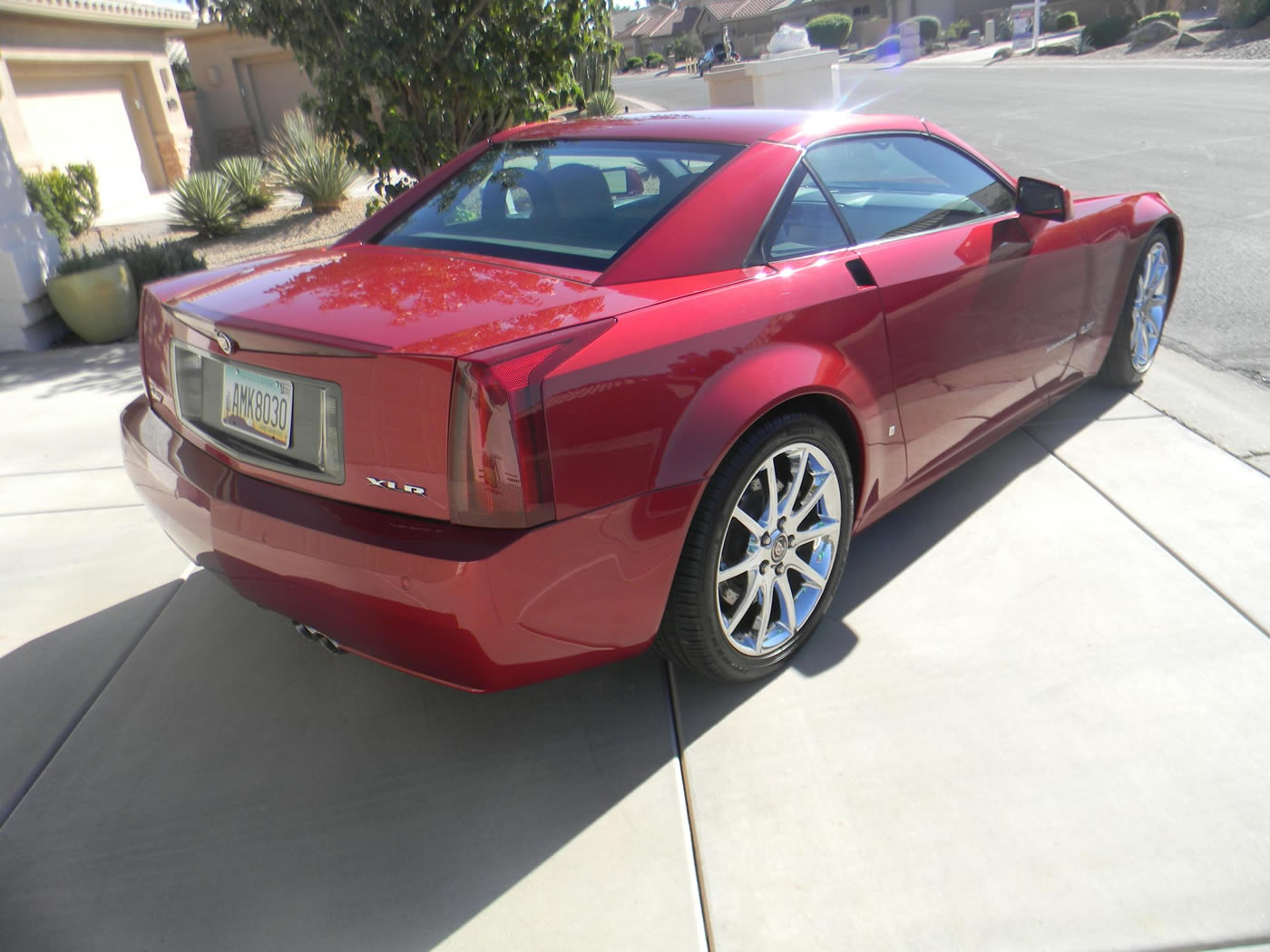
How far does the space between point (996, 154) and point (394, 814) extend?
12804mm

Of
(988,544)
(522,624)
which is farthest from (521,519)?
(988,544)

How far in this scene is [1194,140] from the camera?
40.3 ft

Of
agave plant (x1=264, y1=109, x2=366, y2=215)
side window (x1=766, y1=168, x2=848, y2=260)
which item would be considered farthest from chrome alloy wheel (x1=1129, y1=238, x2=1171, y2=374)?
agave plant (x1=264, y1=109, x2=366, y2=215)

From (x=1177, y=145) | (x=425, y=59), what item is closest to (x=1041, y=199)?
(x=425, y=59)

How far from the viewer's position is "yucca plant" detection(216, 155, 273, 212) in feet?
41.9

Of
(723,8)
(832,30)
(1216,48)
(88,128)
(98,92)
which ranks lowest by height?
(1216,48)

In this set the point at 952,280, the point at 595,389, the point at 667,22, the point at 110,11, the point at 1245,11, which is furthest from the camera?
the point at 667,22

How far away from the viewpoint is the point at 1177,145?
12055 mm

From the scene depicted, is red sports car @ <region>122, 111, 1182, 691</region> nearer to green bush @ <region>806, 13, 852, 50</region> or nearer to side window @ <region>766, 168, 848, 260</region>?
side window @ <region>766, 168, 848, 260</region>

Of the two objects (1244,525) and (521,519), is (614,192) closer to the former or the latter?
(521,519)

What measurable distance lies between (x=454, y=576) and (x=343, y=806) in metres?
0.85

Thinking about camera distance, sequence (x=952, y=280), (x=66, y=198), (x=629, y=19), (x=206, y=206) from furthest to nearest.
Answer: (x=629, y=19) → (x=66, y=198) → (x=206, y=206) → (x=952, y=280)

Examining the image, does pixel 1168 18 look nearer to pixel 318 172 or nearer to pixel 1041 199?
pixel 318 172

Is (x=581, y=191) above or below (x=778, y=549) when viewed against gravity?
above
